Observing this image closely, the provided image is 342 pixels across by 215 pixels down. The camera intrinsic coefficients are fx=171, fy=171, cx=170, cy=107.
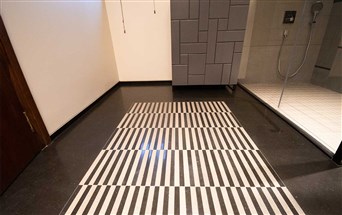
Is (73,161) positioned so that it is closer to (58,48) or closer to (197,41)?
(58,48)

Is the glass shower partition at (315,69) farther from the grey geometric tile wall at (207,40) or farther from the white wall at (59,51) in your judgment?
the white wall at (59,51)

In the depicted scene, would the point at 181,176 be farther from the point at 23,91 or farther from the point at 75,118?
the point at 75,118

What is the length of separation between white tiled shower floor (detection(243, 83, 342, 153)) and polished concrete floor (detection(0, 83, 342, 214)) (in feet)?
0.47

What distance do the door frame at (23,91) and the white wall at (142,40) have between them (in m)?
2.07

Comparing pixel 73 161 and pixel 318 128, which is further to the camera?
Answer: pixel 318 128

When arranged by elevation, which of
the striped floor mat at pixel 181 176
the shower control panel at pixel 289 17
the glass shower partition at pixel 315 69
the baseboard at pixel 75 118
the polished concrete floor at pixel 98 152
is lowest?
the polished concrete floor at pixel 98 152

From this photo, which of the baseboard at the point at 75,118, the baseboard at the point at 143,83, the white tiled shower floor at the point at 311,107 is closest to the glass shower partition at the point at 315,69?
the white tiled shower floor at the point at 311,107

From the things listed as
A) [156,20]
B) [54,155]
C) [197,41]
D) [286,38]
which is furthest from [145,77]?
[286,38]

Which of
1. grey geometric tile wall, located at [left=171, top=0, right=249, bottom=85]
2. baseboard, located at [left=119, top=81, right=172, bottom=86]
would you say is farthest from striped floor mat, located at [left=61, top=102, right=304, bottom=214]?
baseboard, located at [left=119, top=81, right=172, bottom=86]

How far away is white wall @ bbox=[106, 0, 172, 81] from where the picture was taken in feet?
9.86

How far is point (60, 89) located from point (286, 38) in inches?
137

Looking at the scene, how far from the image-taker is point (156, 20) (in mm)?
3068

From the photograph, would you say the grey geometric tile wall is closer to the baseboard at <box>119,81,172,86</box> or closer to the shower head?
the baseboard at <box>119,81,172,86</box>

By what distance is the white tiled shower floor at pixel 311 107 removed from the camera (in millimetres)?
1737
